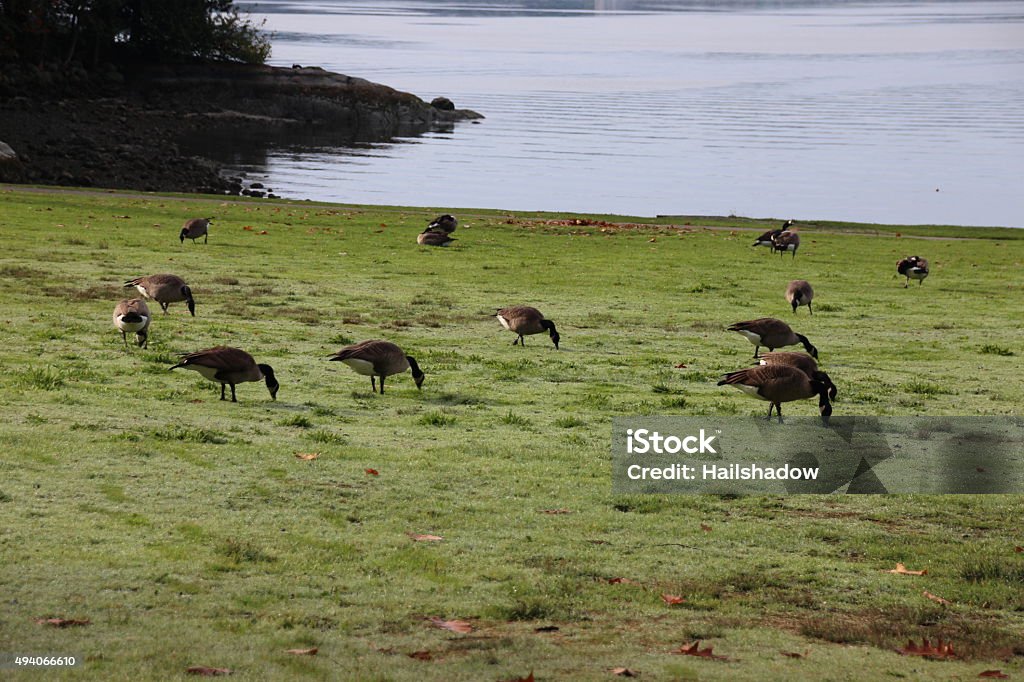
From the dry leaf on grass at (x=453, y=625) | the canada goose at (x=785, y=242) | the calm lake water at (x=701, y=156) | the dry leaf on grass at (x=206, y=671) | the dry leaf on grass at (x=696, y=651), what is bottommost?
the dry leaf on grass at (x=206, y=671)

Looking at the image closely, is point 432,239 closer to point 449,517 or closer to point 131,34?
point 449,517

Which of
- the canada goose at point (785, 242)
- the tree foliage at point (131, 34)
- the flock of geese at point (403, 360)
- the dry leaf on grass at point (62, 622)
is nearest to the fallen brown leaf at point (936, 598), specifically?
the flock of geese at point (403, 360)

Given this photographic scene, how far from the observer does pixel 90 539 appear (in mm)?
11219

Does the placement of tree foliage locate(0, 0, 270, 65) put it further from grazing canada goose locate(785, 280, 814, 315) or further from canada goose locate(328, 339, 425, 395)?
canada goose locate(328, 339, 425, 395)

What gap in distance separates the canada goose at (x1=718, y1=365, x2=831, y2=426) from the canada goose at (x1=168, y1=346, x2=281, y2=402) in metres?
6.88

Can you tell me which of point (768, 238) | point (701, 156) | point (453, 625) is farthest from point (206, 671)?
point (701, 156)

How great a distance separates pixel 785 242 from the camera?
1628 inches

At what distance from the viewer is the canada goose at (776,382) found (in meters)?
16.2

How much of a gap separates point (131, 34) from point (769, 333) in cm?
11546

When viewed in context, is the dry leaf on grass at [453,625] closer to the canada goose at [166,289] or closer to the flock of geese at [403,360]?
the flock of geese at [403,360]

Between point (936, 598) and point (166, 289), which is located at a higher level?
point (166, 289)

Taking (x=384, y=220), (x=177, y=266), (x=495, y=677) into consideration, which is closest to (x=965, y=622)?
(x=495, y=677)

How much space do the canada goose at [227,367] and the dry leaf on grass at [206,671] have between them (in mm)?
8213

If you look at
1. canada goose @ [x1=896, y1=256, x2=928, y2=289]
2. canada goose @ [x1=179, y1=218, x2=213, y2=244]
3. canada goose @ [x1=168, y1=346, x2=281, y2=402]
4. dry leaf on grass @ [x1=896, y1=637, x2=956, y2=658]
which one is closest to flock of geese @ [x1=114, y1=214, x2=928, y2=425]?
canada goose @ [x1=168, y1=346, x2=281, y2=402]
